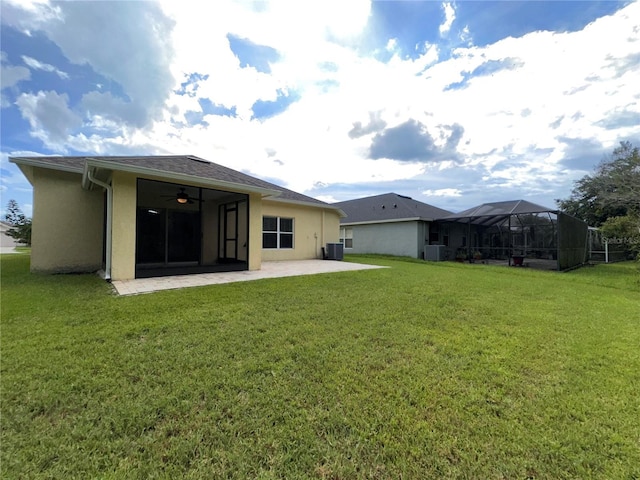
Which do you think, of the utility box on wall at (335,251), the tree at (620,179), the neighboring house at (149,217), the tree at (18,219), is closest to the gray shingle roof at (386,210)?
the utility box on wall at (335,251)

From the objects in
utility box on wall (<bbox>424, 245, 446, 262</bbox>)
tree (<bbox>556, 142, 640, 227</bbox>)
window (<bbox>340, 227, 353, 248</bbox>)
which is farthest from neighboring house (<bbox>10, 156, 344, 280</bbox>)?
tree (<bbox>556, 142, 640, 227</bbox>)

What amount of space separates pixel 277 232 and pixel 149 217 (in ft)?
17.2

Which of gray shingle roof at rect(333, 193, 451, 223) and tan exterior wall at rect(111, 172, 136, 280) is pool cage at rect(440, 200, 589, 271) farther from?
tan exterior wall at rect(111, 172, 136, 280)

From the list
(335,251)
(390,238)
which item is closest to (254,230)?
(335,251)

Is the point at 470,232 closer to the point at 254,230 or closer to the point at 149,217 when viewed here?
the point at 254,230

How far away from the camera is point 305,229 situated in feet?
46.1

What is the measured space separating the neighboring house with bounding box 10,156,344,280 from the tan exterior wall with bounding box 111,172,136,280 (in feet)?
0.07

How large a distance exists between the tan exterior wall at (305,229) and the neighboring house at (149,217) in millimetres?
53

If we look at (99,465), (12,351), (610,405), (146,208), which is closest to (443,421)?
(610,405)

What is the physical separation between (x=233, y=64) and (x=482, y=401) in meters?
12.1

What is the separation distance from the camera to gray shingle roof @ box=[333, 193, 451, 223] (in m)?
18.0

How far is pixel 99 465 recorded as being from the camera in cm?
165

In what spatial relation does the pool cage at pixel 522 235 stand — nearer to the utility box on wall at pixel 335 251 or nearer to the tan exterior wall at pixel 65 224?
the utility box on wall at pixel 335 251

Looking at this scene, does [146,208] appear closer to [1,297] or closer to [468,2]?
[1,297]
